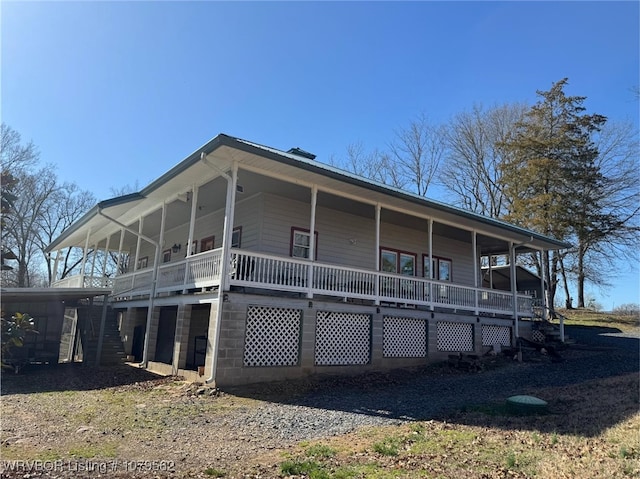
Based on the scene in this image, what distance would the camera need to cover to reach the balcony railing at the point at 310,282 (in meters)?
11.0

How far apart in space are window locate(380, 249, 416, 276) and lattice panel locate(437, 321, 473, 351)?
9.08 feet

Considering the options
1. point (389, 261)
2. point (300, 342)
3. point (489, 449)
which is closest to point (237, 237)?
point (300, 342)

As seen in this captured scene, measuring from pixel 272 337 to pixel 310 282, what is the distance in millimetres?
1736

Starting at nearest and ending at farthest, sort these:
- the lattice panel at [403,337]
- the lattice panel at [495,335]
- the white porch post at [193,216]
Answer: the white porch post at [193,216] < the lattice panel at [403,337] < the lattice panel at [495,335]

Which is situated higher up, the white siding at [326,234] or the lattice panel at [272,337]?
the white siding at [326,234]

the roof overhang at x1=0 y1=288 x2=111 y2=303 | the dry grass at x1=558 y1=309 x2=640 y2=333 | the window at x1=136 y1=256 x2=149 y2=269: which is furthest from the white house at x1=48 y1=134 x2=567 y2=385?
the dry grass at x1=558 y1=309 x2=640 y2=333

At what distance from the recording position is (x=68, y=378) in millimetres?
11766

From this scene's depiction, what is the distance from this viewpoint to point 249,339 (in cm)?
1059

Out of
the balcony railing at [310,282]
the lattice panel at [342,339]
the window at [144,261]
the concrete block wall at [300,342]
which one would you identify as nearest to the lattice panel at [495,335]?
the balcony railing at [310,282]

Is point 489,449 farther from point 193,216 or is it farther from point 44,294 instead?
point 44,294

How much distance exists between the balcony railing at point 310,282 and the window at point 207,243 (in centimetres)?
248

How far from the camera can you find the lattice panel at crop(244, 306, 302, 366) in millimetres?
10609

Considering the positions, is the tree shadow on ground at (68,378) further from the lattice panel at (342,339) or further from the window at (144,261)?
the window at (144,261)

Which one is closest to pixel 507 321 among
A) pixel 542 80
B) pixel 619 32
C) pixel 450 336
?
pixel 450 336
